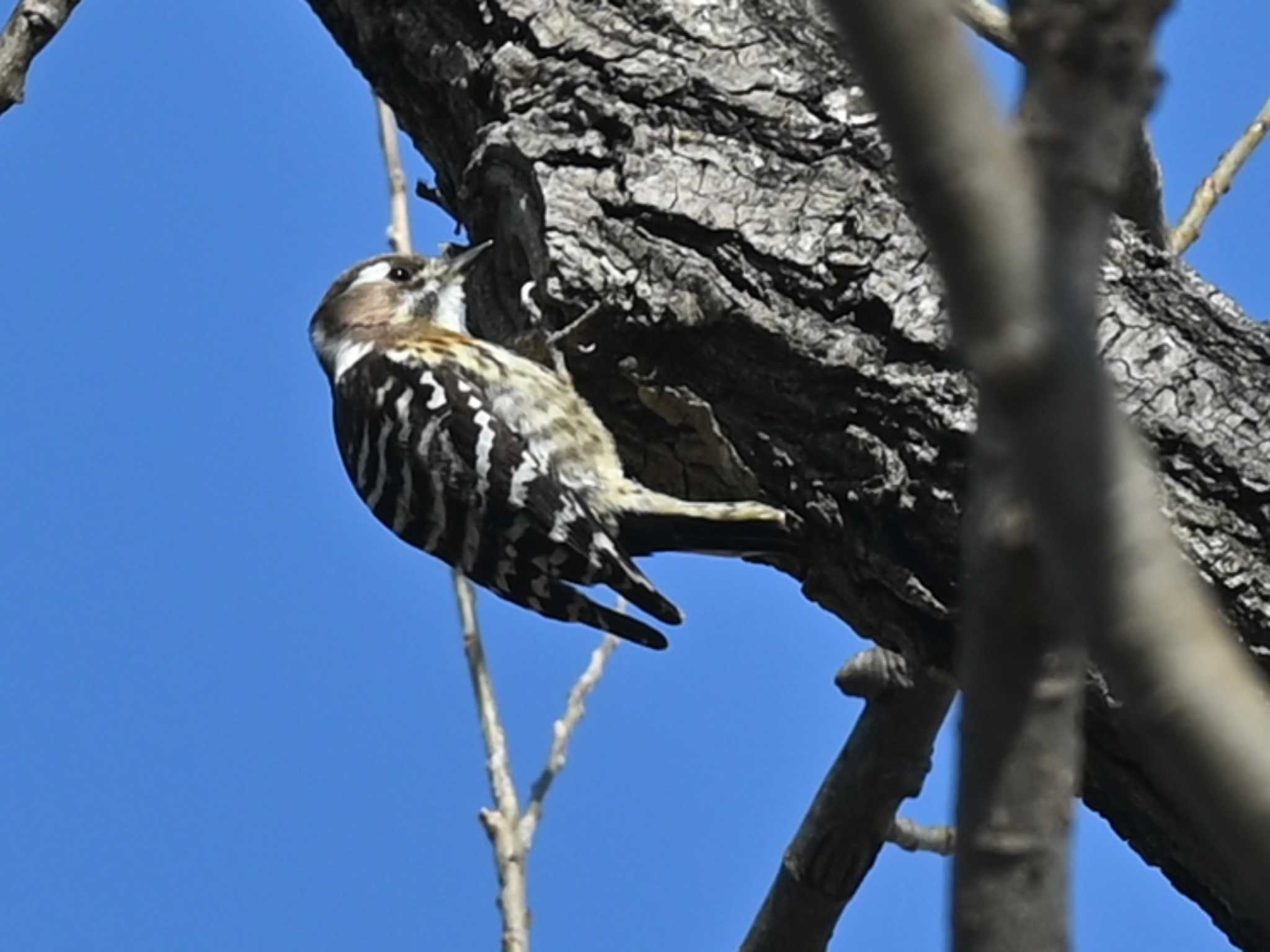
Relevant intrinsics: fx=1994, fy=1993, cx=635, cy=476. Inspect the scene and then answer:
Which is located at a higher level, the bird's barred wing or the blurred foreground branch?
the bird's barred wing

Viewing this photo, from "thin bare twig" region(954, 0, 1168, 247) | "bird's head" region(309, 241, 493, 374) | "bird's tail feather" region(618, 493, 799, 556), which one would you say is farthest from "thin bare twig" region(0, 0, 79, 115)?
"bird's head" region(309, 241, 493, 374)

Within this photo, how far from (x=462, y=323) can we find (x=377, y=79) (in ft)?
3.22

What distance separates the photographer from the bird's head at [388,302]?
527 cm

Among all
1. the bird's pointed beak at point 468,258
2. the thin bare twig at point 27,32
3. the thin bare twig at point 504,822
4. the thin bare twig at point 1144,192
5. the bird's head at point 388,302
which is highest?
the bird's head at point 388,302

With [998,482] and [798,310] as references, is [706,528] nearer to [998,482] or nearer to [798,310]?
[798,310]

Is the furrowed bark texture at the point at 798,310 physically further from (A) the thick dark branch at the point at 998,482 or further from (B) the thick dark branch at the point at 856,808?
(A) the thick dark branch at the point at 998,482

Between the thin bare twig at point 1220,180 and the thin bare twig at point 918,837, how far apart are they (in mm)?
1432

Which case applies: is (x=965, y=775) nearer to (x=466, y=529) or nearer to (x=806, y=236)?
(x=806, y=236)

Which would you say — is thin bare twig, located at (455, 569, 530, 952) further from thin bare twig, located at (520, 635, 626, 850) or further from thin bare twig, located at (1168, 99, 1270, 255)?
thin bare twig, located at (1168, 99, 1270, 255)

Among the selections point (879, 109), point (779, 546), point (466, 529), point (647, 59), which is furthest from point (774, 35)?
point (879, 109)

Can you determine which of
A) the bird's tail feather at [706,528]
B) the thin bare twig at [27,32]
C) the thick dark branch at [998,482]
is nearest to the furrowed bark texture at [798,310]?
the bird's tail feather at [706,528]

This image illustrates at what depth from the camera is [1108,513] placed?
1.05 m

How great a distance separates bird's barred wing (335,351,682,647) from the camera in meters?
4.72

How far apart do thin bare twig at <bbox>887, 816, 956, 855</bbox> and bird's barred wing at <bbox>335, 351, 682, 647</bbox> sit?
2.36 ft
